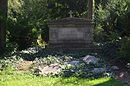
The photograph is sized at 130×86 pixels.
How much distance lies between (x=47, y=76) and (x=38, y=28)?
9132 millimetres

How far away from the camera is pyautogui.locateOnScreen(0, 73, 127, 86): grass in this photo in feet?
23.8

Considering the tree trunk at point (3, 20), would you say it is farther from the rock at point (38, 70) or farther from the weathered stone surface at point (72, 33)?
the rock at point (38, 70)

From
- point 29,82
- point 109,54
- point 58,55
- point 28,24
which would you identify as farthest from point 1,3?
point 29,82

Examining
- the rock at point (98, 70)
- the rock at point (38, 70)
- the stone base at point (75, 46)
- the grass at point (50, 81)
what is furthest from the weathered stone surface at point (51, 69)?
the stone base at point (75, 46)

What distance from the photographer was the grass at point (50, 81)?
23.8ft

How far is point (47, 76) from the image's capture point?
27.0 ft

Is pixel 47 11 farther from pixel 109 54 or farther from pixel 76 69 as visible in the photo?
pixel 76 69

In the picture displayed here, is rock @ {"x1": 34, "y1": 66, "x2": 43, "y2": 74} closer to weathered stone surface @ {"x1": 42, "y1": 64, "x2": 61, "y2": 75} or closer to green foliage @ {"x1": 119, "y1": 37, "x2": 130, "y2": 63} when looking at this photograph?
weathered stone surface @ {"x1": 42, "y1": 64, "x2": 61, "y2": 75}

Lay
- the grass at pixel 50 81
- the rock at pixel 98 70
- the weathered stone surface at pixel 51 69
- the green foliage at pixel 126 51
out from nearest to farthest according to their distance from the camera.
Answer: the grass at pixel 50 81 < the rock at pixel 98 70 < the weathered stone surface at pixel 51 69 < the green foliage at pixel 126 51

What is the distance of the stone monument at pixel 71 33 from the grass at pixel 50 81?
19.9 ft

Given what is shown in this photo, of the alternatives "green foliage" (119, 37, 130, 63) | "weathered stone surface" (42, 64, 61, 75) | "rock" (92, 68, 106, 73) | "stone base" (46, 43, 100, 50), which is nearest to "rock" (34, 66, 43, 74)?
"weathered stone surface" (42, 64, 61, 75)

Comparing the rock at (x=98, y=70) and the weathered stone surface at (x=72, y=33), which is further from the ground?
the weathered stone surface at (x=72, y=33)

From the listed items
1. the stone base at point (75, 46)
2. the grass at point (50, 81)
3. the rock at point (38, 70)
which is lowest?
the stone base at point (75, 46)

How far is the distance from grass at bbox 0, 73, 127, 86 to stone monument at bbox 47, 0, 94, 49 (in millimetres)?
6059
